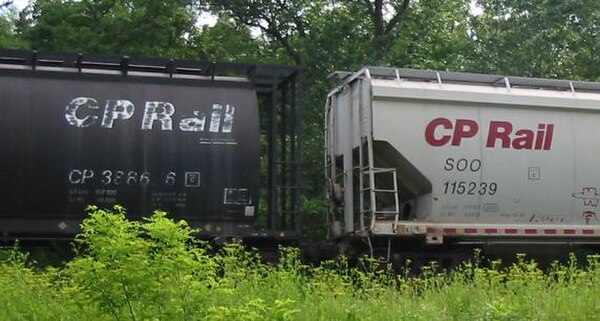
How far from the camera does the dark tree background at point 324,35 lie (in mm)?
18969

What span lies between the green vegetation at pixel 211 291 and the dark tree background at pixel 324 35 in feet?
34.6

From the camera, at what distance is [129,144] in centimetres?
1109

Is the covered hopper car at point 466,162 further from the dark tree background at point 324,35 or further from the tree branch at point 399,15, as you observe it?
the tree branch at point 399,15

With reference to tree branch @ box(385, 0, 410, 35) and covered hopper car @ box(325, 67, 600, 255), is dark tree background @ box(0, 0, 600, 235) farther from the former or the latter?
covered hopper car @ box(325, 67, 600, 255)

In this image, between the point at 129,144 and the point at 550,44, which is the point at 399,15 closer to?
the point at 550,44

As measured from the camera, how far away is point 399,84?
11883mm

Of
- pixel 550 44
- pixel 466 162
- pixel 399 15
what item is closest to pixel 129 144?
pixel 466 162

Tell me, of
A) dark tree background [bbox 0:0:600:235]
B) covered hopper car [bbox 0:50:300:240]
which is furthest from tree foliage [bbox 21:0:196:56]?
covered hopper car [bbox 0:50:300:240]

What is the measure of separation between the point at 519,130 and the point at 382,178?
2.28m

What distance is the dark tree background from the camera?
19.0 meters

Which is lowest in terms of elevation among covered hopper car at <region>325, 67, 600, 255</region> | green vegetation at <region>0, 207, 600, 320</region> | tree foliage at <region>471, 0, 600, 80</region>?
green vegetation at <region>0, 207, 600, 320</region>

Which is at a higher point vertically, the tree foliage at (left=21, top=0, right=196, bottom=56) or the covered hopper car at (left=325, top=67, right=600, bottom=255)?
the tree foliage at (left=21, top=0, right=196, bottom=56)

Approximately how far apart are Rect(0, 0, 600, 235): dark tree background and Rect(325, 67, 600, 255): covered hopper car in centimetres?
604

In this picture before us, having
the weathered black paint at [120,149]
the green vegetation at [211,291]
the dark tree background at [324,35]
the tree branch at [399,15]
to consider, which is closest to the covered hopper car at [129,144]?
the weathered black paint at [120,149]
